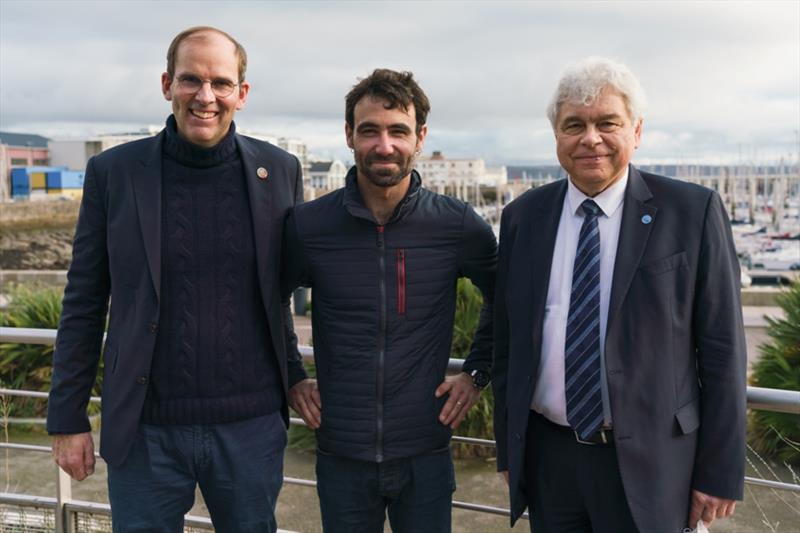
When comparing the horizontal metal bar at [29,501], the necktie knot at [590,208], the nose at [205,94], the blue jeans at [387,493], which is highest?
the nose at [205,94]

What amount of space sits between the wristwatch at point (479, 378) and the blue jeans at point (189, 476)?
79cm

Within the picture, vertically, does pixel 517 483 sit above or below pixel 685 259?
below

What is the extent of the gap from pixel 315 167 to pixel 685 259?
140 metres

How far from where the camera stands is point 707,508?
2309 millimetres

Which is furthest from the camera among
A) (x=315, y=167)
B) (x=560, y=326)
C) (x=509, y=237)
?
(x=315, y=167)

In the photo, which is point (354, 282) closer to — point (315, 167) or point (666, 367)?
point (666, 367)

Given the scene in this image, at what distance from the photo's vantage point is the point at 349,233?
9.21 feet

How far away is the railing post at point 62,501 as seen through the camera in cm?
361

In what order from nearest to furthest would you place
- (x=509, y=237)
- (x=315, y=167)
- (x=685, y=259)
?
(x=685, y=259), (x=509, y=237), (x=315, y=167)

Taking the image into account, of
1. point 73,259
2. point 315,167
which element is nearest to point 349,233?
point 73,259

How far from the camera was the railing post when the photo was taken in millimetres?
3609

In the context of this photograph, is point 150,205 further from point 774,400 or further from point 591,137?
point 774,400

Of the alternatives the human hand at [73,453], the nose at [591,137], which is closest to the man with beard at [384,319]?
the nose at [591,137]

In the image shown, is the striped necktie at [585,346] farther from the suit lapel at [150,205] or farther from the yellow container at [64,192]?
the yellow container at [64,192]
